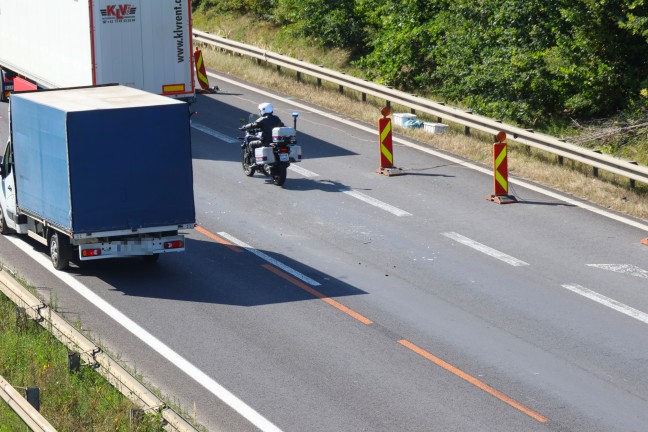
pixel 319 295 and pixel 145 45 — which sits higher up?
pixel 145 45

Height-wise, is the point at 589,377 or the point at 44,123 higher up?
the point at 44,123

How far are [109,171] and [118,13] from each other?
9.13 meters

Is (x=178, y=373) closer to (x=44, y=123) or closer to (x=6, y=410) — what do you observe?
(x=6, y=410)

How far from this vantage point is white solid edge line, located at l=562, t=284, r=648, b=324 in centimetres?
1503

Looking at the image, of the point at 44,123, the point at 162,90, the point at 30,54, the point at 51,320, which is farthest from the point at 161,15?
the point at 51,320

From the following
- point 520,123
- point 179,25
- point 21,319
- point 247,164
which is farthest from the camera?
point 520,123

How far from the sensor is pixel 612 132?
2464 centimetres

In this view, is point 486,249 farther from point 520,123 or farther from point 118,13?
point 520,123

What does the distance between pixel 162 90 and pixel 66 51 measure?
247cm

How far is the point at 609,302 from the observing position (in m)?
15.6

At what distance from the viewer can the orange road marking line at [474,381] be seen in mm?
11852

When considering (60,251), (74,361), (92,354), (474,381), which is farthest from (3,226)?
(474,381)

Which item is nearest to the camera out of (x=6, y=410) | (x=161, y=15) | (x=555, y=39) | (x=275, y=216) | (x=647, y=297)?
(x=6, y=410)

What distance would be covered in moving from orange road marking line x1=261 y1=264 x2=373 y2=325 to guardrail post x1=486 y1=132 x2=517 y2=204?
18.6ft
